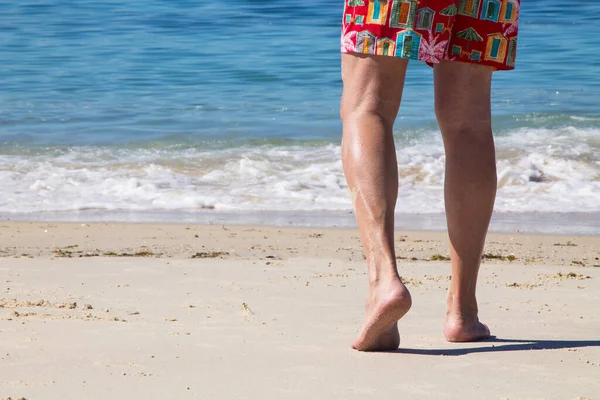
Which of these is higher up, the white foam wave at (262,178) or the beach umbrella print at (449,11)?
the beach umbrella print at (449,11)

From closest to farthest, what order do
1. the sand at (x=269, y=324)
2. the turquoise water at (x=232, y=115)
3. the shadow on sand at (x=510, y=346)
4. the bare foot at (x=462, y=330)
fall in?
the sand at (x=269, y=324) < the shadow on sand at (x=510, y=346) < the bare foot at (x=462, y=330) < the turquoise water at (x=232, y=115)

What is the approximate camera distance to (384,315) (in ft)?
6.43

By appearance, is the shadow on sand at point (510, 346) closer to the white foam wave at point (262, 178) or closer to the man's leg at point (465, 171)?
the man's leg at point (465, 171)

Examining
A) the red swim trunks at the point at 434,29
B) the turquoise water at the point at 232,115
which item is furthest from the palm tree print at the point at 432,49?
the turquoise water at the point at 232,115

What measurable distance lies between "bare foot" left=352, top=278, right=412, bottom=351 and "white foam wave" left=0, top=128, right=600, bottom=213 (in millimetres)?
2962

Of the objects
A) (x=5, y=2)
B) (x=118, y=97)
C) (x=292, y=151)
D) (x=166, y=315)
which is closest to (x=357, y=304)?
(x=166, y=315)

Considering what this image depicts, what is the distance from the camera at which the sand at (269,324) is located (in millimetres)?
1768

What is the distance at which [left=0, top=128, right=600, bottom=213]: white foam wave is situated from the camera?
511cm

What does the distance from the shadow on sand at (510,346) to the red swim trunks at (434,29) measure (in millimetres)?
652

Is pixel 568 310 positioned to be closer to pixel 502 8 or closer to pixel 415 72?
pixel 502 8

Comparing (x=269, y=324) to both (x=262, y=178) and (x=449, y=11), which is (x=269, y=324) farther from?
(x=262, y=178)

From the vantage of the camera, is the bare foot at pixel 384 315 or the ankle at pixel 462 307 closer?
the bare foot at pixel 384 315

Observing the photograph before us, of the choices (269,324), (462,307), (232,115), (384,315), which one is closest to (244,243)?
(269,324)

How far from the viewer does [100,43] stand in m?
14.1
